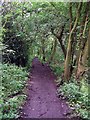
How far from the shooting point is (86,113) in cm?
695

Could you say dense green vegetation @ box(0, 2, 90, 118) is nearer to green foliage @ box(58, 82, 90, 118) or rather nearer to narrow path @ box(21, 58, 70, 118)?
green foliage @ box(58, 82, 90, 118)

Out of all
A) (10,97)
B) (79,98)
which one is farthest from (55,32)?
(10,97)

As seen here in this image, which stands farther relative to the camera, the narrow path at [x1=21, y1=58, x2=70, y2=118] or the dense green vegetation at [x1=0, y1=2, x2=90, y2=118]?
the dense green vegetation at [x1=0, y1=2, x2=90, y2=118]

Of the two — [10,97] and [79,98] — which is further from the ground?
[10,97]

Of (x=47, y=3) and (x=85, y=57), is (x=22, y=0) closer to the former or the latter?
(x=47, y=3)

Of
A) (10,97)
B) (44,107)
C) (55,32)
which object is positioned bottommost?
(44,107)

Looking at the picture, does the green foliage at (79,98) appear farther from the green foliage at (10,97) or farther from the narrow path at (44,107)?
the green foliage at (10,97)

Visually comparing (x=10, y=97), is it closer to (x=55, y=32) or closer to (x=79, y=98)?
(x=79, y=98)

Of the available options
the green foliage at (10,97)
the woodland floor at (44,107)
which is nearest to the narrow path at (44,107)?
the woodland floor at (44,107)

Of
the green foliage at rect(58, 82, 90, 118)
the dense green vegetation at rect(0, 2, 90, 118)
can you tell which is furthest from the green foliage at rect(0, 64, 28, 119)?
the green foliage at rect(58, 82, 90, 118)

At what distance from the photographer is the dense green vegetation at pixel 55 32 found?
9290mm

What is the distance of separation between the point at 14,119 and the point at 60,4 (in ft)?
28.4

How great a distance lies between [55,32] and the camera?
16875mm

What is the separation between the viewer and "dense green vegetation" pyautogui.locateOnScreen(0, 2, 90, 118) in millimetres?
A: 9290
